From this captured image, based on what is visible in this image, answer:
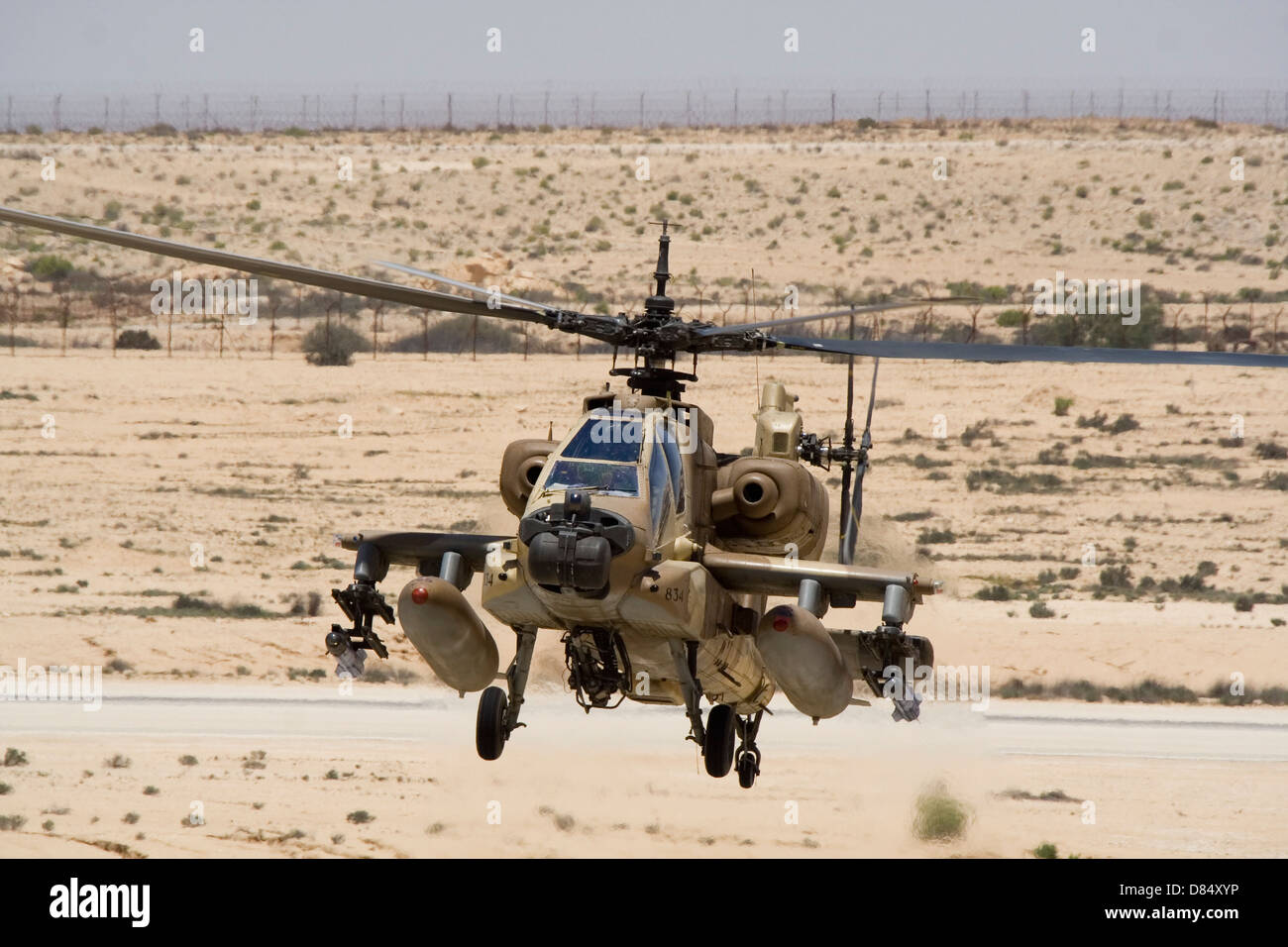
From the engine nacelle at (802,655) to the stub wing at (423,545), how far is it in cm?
320

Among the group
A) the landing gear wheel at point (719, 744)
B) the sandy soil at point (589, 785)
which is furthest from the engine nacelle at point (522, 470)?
the sandy soil at point (589, 785)

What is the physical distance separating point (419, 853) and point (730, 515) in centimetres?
848

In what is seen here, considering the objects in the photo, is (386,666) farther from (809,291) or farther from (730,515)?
(809,291)

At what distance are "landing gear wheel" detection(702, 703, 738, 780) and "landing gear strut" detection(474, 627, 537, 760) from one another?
1915 mm

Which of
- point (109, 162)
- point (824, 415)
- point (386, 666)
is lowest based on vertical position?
point (386, 666)

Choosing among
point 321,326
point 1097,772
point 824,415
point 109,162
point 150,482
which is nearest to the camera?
point 1097,772

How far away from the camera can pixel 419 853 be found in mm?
23391

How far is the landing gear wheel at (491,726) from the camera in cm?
1667

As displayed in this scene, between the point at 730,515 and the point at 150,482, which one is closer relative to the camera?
the point at 730,515

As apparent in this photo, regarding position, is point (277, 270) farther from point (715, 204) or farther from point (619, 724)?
point (715, 204)

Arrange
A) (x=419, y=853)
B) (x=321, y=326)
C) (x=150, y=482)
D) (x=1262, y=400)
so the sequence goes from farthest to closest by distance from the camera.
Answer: (x=321, y=326)
(x=1262, y=400)
(x=150, y=482)
(x=419, y=853)

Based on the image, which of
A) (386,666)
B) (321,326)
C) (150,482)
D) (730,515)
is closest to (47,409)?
(150,482)
